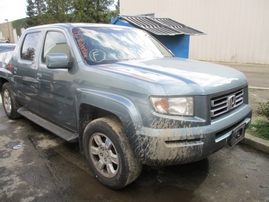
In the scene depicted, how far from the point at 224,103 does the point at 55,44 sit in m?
2.41

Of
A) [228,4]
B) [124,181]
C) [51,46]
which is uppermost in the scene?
[228,4]

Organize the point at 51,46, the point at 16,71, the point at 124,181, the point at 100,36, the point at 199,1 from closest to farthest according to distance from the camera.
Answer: the point at 124,181 → the point at 100,36 → the point at 51,46 → the point at 16,71 → the point at 199,1

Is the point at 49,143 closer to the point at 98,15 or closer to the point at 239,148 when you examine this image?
the point at 239,148

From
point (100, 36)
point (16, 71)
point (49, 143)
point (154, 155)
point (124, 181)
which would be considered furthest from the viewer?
point (16, 71)

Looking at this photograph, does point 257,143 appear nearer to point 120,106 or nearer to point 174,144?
point 174,144

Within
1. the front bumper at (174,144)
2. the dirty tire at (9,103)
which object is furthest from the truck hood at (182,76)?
the dirty tire at (9,103)

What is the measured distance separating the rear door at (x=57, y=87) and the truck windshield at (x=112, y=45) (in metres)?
0.22

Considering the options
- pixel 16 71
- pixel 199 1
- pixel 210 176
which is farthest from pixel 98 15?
pixel 210 176

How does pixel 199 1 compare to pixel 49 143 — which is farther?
pixel 199 1

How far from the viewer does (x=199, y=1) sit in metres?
14.4

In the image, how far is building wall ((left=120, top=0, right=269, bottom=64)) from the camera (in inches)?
503

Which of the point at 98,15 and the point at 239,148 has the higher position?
the point at 98,15

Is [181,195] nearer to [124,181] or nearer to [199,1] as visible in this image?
[124,181]

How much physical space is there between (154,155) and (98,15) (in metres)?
31.5
